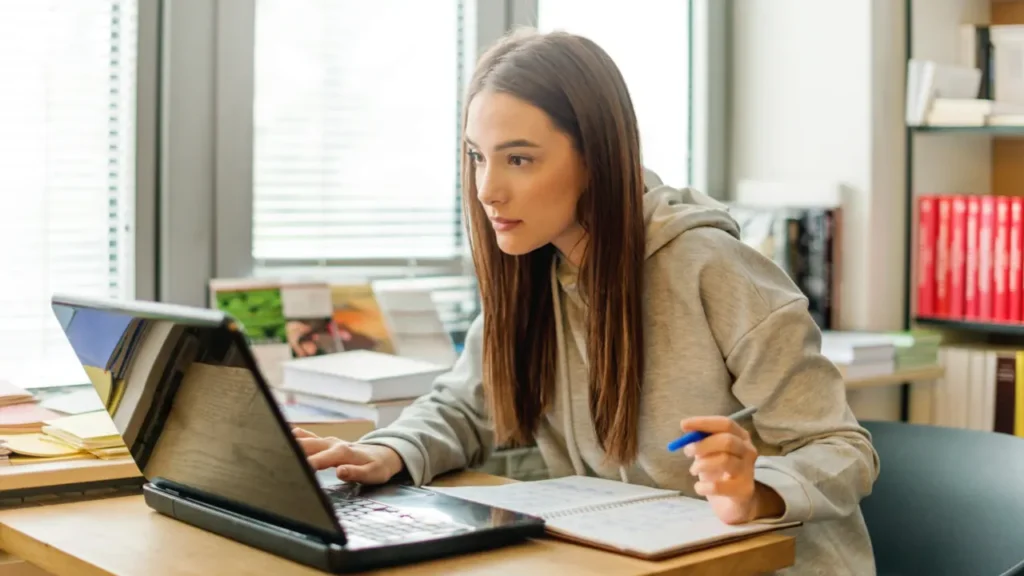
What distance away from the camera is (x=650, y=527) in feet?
4.08

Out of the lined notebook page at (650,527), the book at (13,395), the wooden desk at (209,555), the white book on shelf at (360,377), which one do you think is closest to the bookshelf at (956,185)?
the white book on shelf at (360,377)

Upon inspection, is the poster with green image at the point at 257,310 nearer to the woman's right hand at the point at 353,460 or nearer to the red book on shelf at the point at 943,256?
the woman's right hand at the point at 353,460

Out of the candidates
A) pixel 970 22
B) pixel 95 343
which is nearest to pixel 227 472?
pixel 95 343

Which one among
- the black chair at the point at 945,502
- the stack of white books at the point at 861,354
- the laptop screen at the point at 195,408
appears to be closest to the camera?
the laptop screen at the point at 195,408

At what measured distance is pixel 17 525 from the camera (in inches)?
51.2

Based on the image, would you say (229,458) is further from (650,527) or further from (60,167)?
(60,167)

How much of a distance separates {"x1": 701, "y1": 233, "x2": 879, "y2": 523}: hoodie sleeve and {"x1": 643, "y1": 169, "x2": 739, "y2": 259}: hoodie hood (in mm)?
36

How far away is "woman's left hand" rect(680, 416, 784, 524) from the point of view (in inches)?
47.1

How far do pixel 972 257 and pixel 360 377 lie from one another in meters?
1.56

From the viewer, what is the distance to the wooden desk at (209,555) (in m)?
1.13

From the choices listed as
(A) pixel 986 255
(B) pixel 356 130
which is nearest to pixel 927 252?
(A) pixel 986 255

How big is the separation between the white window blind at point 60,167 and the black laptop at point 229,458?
761 millimetres

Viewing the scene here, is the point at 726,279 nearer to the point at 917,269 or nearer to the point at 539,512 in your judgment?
the point at 539,512

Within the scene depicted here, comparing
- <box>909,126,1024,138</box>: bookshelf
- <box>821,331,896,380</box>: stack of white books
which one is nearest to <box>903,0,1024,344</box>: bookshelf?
<box>909,126,1024,138</box>: bookshelf
